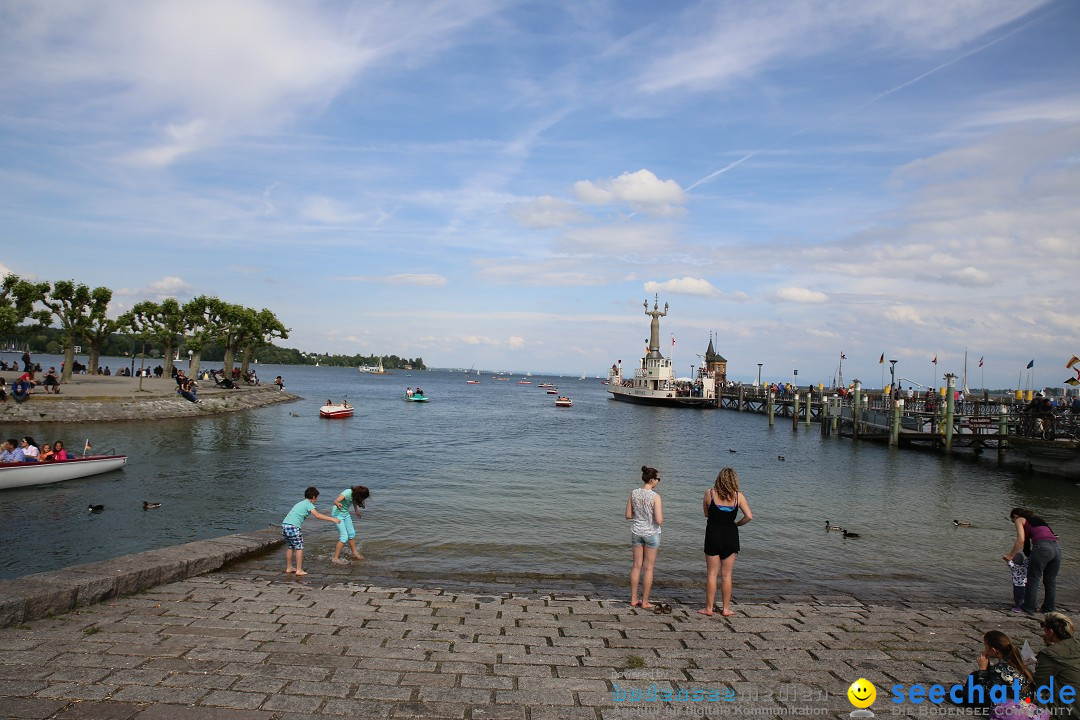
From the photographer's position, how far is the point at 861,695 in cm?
541

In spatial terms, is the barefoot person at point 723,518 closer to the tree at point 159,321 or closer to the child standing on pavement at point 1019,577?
the child standing on pavement at point 1019,577

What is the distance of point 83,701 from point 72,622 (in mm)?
2070

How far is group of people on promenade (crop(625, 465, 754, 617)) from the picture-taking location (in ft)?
25.0

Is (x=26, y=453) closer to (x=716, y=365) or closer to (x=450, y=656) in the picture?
(x=450, y=656)

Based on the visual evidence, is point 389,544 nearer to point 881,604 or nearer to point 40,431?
point 881,604

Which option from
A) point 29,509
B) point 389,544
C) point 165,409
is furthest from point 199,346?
point 389,544

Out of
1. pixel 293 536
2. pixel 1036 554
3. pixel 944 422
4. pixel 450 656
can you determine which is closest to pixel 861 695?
pixel 450 656

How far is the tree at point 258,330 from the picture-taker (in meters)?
62.2


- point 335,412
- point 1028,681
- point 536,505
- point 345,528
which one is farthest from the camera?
point 335,412

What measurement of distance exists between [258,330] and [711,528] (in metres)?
63.7

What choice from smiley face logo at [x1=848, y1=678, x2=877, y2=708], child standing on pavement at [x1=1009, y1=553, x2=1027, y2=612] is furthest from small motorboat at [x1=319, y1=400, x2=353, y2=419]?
smiley face logo at [x1=848, y1=678, x2=877, y2=708]

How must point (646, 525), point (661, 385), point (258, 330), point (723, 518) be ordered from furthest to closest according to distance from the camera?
point (661, 385) < point (258, 330) < point (646, 525) < point (723, 518)

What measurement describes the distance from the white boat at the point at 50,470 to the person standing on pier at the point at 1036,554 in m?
22.6

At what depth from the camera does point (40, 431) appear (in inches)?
1109
